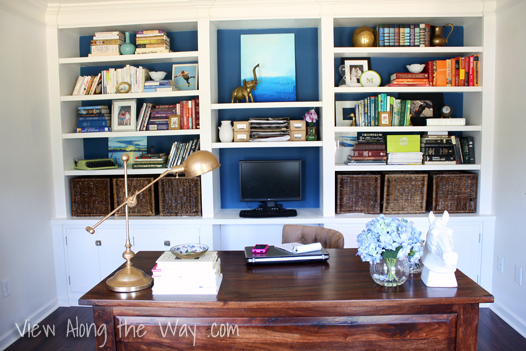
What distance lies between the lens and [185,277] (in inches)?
64.4

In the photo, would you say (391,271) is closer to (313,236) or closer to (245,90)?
(313,236)

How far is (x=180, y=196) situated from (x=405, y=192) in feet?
6.38

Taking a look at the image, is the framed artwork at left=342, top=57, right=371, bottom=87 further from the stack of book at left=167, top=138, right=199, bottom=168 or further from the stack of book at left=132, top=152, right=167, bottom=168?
the stack of book at left=132, top=152, right=167, bottom=168

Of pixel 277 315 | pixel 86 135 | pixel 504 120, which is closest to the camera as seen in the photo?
pixel 277 315

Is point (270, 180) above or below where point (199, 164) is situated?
below

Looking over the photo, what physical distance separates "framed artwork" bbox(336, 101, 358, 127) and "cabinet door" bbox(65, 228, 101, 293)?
2402 mm

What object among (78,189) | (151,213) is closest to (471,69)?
(151,213)

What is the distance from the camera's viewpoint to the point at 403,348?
1.62 meters

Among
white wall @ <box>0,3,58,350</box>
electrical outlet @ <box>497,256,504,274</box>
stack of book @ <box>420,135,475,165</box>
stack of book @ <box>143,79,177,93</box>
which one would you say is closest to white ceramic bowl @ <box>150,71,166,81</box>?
stack of book @ <box>143,79,177,93</box>

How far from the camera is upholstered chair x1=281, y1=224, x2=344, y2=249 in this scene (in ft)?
7.95

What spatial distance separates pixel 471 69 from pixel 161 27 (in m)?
2.71

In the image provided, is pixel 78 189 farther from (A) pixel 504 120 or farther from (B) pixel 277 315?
(A) pixel 504 120

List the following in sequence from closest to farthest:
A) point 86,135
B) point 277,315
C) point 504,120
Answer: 1. point 277,315
2. point 504,120
3. point 86,135

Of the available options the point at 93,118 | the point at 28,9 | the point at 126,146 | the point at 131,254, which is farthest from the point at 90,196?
the point at 131,254
